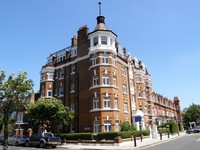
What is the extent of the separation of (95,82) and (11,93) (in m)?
15.4

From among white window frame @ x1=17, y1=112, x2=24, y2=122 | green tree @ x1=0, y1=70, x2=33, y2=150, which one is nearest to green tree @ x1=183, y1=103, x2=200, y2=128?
white window frame @ x1=17, y1=112, x2=24, y2=122

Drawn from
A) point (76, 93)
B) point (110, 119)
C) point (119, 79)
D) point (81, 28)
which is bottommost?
point (110, 119)

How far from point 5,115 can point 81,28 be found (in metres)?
22.9

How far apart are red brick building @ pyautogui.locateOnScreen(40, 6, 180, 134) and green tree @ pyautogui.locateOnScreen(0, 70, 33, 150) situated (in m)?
13.5

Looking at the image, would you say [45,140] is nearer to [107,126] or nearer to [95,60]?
[107,126]

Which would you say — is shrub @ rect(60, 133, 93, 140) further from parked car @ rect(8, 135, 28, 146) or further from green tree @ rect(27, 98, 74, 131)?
parked car @ rect(8, 135, 28, 146)

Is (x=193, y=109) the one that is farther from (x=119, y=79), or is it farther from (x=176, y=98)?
(x=119, y=79)

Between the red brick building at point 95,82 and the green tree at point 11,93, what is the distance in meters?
13.5

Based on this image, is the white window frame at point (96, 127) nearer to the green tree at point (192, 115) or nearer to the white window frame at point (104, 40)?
the white window frame at point (104, 40)

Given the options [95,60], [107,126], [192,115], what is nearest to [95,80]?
[95,60]

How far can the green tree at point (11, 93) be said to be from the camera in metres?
17.7

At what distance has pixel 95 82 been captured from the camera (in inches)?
1245

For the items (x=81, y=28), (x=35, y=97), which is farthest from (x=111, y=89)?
(x=35, y=97)

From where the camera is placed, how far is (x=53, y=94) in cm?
3931
